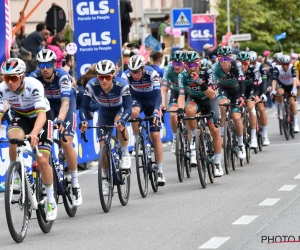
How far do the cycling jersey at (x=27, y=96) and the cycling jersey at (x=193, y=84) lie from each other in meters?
4.39

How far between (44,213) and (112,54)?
11.6 metres

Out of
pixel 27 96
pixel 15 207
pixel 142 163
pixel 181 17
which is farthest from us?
pixel 181 17

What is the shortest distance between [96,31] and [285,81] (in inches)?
185

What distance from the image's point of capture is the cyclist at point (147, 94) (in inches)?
578

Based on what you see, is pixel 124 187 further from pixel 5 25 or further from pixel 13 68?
pixel 5 25

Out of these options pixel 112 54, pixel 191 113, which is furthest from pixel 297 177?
pixel 112 54

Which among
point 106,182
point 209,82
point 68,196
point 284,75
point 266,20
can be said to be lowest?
point 68,196

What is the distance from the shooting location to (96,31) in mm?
22797

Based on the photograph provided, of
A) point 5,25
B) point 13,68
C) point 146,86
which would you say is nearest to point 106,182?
point 13,68

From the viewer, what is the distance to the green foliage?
227 feet

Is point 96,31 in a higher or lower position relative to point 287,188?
higher

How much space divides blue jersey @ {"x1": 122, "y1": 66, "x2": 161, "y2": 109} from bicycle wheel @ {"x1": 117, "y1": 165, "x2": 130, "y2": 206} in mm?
1746

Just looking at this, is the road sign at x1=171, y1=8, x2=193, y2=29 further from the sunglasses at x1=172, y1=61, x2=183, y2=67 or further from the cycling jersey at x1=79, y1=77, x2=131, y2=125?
the cycling jersey at x1=79, y1=77, x2=131, y2=125

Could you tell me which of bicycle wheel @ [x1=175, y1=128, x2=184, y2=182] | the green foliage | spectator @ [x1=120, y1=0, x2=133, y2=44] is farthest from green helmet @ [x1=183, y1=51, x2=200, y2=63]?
the green foliage
